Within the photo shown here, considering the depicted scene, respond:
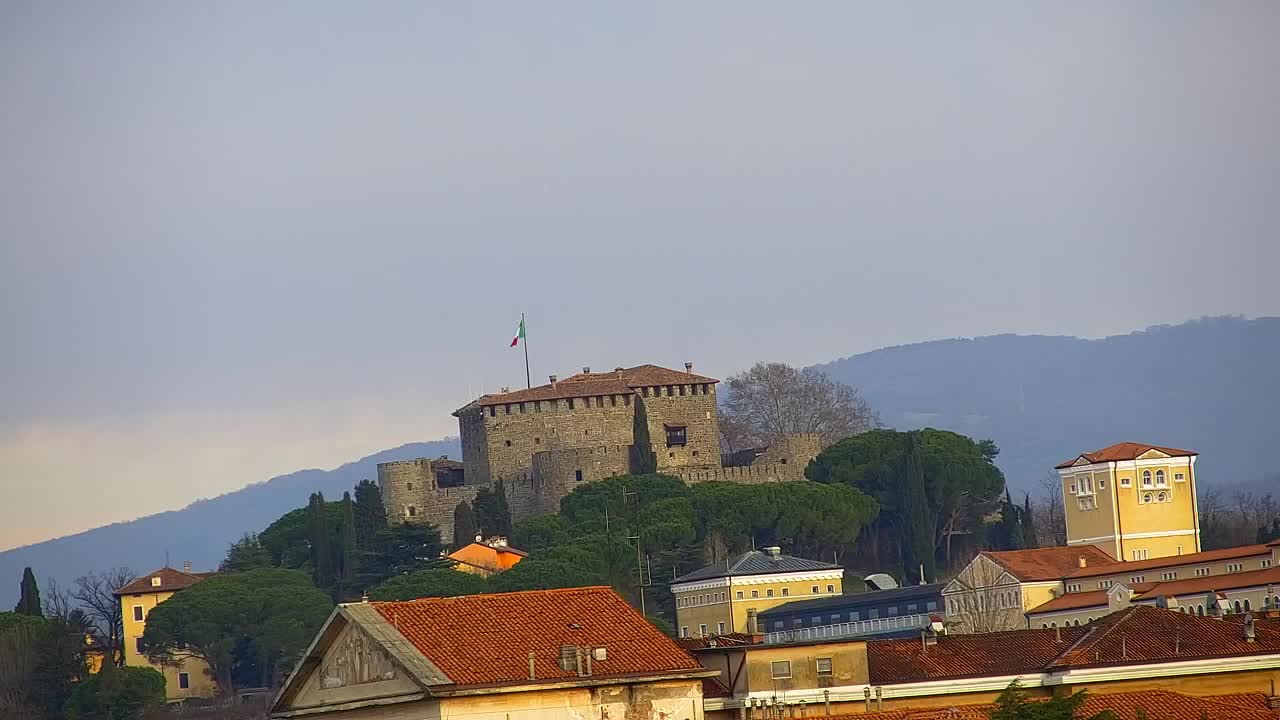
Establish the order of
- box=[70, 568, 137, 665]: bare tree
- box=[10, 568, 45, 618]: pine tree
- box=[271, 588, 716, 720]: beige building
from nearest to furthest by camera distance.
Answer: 1. box=[271, 588, 716, 720]: beige building
2. box=[70, 568, 137, 665]: bare tree
3. box=[10, 568, 45, 618]: pine tree

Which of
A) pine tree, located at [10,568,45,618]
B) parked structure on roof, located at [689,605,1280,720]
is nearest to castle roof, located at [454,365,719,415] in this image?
pine tree, located at [10,568,45,618]

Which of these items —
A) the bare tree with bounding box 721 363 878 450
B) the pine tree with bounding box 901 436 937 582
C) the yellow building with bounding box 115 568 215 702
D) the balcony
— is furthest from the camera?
the bare tree with bounding box 721 363 878 450

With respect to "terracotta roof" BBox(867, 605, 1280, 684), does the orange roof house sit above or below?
above

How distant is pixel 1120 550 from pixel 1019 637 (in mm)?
48342

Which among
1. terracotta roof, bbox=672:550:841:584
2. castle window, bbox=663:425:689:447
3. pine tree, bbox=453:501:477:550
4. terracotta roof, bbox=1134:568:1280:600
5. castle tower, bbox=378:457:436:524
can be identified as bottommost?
terracotta roof, bbox=1134:568:1280:600

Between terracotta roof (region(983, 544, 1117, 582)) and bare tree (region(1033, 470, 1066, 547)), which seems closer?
Result: terracotta roof (region(983, 544, 1117, 582))

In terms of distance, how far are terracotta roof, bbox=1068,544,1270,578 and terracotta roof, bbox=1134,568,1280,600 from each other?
1183 mm

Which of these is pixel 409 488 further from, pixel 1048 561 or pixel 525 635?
pixel 525 635

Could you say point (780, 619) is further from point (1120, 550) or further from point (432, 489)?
point (432, 489)

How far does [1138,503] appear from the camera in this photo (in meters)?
88.9

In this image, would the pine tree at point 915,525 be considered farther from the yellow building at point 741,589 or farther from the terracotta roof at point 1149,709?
the terracotta roof at point 1149,709

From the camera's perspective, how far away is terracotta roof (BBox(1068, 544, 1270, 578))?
76250mm

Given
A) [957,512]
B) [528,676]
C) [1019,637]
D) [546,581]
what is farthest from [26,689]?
[528,676]

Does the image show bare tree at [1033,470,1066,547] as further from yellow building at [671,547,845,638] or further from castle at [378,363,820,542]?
yellow building at [671,547,845,638]
